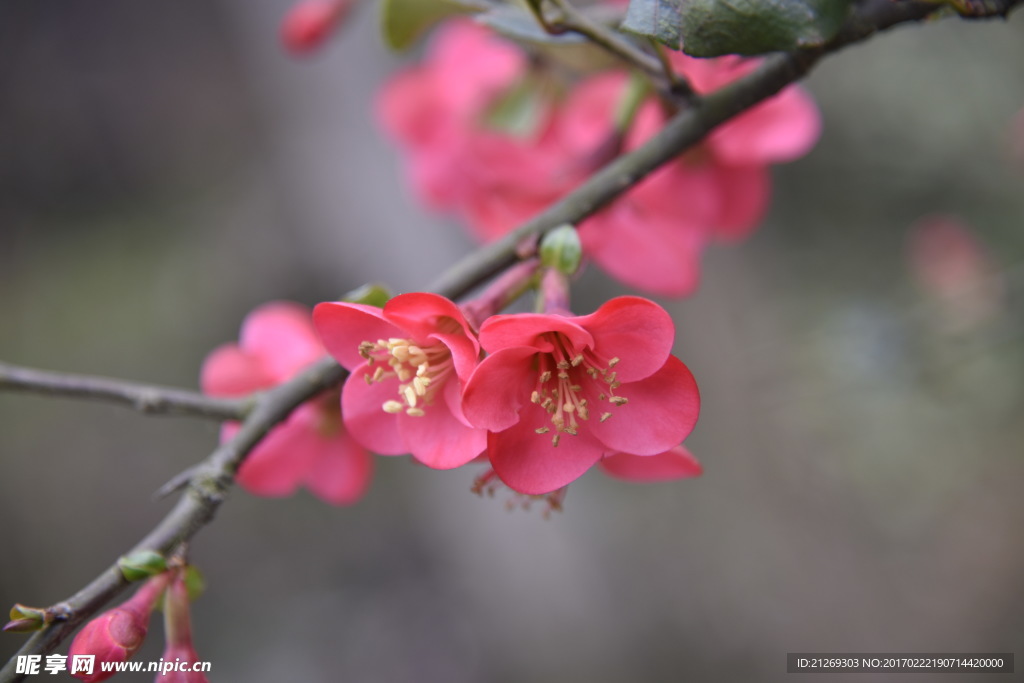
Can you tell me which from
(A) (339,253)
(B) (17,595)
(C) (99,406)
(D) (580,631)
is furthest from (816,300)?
(B) (17,595)

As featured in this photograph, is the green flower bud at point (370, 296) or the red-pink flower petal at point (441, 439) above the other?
the green flower bud at point (370, 296)

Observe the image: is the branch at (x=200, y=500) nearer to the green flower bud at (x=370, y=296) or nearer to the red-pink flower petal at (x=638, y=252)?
the green flower bud at (x=370, y=296)

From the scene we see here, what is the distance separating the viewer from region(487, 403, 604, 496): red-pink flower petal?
0.33m

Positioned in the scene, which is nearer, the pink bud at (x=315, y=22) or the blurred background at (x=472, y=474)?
the pink bud at (x=315, y=22)

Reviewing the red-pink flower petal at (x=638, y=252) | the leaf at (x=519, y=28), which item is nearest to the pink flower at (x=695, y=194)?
the red-pink flower petal at (x=638, y=252)

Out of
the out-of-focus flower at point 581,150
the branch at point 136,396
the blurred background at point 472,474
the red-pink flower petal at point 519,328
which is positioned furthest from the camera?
the blurred background at point 472,474

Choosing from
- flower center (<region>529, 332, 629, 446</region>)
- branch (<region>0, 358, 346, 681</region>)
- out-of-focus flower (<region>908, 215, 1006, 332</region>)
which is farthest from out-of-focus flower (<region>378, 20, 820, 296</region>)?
out-of-focus flower (<region>908, 215, 1006, 332</region>)

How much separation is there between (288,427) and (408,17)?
0.31 meters

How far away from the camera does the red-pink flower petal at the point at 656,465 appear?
0.37m

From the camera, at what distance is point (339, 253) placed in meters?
1.69

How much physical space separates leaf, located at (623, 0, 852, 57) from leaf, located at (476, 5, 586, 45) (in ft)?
0.25

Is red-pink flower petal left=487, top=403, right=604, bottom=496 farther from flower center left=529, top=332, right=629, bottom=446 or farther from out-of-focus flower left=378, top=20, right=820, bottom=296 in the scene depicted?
out-of-focus flower left=378, top=20, right=820, bottom=296

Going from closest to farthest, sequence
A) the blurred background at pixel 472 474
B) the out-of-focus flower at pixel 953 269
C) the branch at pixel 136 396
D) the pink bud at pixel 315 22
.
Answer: the branch at pixel 136 396 → the pink bud at pixel 315 22 → the out-of-focus flower at pixel 953 269 → the blurred background at pixel 472 474

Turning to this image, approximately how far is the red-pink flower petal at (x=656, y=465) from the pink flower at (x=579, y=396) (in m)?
0.03
